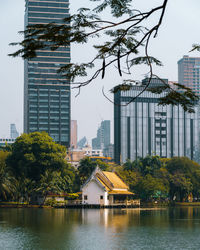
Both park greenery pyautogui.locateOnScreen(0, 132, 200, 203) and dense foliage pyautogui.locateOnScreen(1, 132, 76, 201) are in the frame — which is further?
dense foliage pyautogui.locateOnScreen(1, 132, 76, 201)

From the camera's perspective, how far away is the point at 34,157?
9219 centimetres

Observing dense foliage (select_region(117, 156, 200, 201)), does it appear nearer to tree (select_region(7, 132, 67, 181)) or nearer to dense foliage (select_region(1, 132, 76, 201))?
dense foliage (select_region(1, 132, 76, 201))

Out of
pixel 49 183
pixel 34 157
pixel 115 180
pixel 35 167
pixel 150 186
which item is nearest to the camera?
pixel 49 183

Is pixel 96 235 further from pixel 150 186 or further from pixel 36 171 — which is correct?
pixel 150 186

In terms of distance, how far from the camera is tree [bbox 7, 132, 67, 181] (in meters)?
92.2

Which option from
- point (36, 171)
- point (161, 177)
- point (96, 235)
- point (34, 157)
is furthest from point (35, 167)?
point (96, 235)

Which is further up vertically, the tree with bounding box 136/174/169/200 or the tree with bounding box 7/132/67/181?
the tree with bounding box 7/132/67/181

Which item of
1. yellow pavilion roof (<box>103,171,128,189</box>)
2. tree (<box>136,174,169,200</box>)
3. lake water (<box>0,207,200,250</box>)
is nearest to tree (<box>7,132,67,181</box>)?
yellow pavilion roof (<box>103,171,128,189</box>)

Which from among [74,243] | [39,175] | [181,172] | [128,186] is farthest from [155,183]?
[74,243]

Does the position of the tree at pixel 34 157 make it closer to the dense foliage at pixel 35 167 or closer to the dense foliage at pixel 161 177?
the dense foliage at pixel 35 167

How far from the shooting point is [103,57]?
1226cm

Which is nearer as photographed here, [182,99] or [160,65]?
[182,99]

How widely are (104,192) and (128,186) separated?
53.8 feet

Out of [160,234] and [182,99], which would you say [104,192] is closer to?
[160,234]
